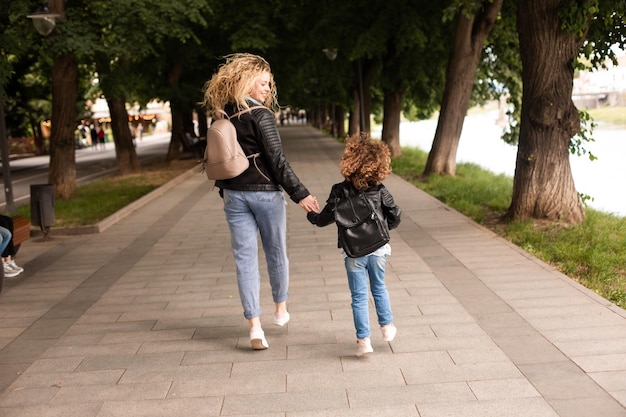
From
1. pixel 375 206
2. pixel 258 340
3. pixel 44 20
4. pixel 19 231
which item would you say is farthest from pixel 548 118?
pixel 44 20

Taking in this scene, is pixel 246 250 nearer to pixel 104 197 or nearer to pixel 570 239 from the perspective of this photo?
pixel 570 239

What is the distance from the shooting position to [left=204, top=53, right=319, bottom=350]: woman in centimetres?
447

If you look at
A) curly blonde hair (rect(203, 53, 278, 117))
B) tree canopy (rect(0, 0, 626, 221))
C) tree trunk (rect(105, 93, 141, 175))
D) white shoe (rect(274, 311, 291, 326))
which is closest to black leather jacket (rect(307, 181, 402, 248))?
curly blonde hair (rect(203, 53, 278, 117))

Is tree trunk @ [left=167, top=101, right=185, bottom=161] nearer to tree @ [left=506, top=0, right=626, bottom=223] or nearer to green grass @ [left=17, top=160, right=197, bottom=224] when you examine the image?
green grass @ [left=17, top=160, right=197, bottom=224]

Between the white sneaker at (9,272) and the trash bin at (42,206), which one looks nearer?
the white sneaker at (9,272)

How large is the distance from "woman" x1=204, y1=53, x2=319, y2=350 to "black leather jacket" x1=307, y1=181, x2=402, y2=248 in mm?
120

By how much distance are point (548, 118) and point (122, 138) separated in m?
14.8

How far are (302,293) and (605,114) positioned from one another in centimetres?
1562

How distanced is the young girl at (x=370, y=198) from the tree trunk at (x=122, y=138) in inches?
656

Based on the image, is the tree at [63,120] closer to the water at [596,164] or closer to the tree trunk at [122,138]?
the tree trunk at [122,138]

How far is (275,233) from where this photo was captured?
4.67 metres

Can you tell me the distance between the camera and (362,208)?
435 cm

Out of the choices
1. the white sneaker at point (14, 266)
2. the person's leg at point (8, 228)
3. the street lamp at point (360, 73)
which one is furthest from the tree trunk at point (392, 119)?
the person's leg at point (8, 228)

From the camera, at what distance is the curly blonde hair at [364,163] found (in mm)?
4277
